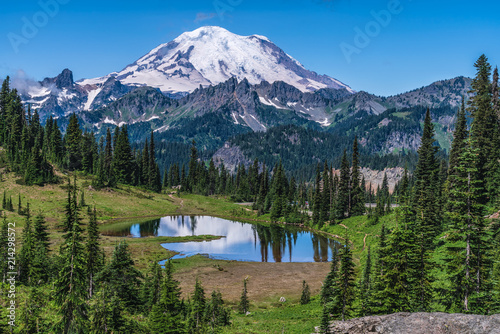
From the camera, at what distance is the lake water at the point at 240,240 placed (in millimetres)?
79812

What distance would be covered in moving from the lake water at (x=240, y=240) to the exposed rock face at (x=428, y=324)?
6090 cm

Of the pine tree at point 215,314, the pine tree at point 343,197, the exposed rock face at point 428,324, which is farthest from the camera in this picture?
the pine tree at point 343,197

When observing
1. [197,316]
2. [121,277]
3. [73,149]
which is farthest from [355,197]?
[73,149]

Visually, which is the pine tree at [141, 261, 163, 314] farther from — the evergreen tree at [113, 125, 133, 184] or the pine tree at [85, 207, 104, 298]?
the evergreen tree at [113, 125, 133, 184]

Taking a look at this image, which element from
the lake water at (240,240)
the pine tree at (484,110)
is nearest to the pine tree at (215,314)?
the lake water at (240,240)

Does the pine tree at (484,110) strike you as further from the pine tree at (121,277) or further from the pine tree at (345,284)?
the pine tree at (121,277)

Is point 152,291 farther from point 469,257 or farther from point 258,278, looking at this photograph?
point 258,278

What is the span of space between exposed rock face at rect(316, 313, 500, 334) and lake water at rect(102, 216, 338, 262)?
60.9 metres

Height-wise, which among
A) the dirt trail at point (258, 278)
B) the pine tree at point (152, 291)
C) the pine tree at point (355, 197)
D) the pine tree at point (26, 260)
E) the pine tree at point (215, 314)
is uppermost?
the pine tree at point (355, 197)

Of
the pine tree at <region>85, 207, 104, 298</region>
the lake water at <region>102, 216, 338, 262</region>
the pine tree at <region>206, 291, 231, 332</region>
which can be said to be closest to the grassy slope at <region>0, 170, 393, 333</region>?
the pine tree at <region>206, 291, 231, 332</region>

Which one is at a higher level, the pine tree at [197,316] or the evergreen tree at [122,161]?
the evergreen tree at [122,161]

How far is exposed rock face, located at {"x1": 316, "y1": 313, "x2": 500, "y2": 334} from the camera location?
13961mm

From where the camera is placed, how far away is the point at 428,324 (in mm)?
14797

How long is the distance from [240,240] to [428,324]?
8444 cm
